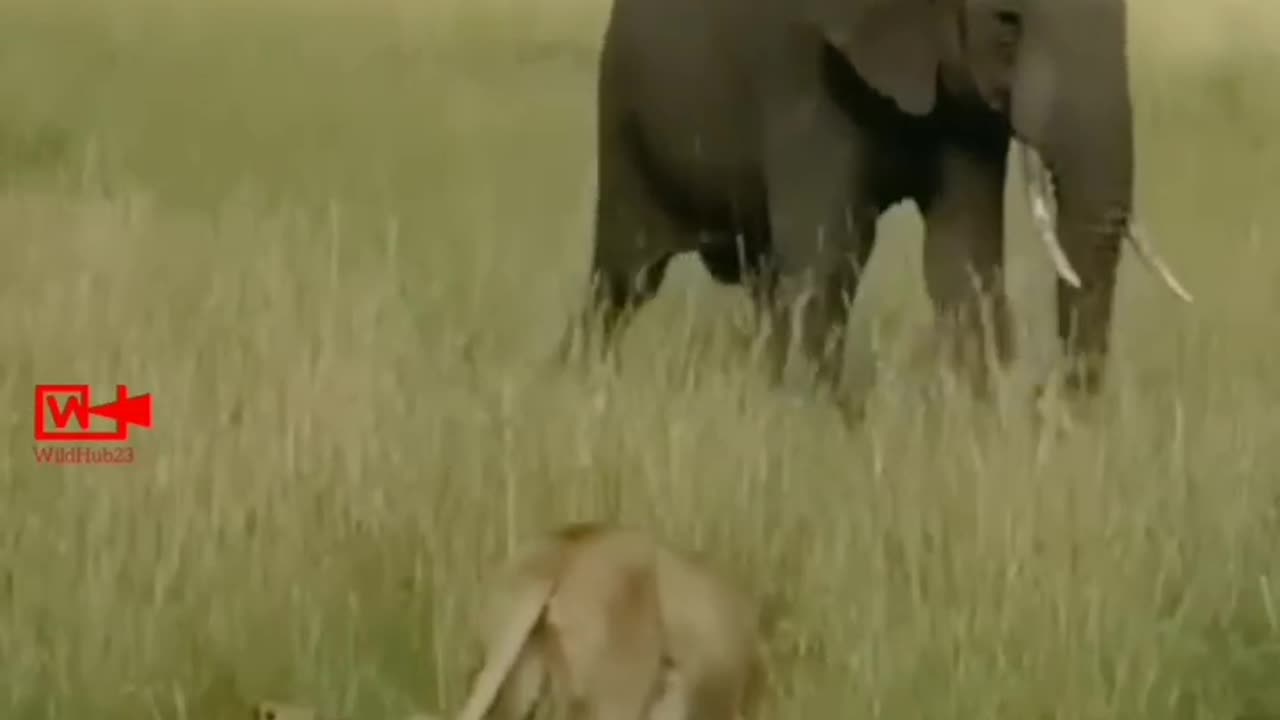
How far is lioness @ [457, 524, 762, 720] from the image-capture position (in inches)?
38.8

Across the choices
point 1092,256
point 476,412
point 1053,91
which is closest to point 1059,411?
point 1092,256

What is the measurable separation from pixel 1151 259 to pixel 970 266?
0.11 metres

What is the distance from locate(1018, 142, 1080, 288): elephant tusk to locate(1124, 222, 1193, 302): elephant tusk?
0.14 feet

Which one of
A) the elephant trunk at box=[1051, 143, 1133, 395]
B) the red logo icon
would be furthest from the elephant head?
the red logo icon

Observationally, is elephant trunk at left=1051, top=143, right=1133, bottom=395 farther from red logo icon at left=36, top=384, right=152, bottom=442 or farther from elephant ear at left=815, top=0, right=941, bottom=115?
red logo icon at left=36, top=384, right=152, bottom=442

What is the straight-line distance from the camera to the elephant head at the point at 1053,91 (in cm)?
113

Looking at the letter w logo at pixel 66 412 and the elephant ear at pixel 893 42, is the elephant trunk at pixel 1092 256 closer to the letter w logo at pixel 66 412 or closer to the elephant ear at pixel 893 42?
the elephant ear at pixel 893 42

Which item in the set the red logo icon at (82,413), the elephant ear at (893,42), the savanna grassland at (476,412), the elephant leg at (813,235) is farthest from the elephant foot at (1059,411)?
the red logo icon at (82,413)

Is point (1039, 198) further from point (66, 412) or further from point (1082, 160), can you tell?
point (66, 412)

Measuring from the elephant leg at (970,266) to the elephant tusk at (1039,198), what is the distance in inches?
0.6

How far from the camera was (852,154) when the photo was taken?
1256 millimetres

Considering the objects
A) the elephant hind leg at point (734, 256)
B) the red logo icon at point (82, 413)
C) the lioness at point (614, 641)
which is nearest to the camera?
the lioness at point (614, 641)

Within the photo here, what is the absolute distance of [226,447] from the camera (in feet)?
3.57

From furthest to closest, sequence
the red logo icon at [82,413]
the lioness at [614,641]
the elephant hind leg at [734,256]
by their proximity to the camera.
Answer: the elephant hind leg at [734,256], the red logo icon at [82,413], the lioness at [614,641]
